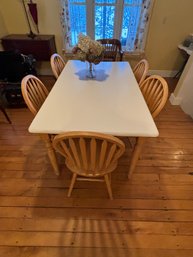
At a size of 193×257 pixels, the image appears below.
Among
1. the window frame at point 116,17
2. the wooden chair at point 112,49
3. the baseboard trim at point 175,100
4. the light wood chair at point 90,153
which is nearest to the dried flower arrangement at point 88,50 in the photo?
the light wood chair at point 90,153

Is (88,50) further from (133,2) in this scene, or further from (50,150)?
(133,2)

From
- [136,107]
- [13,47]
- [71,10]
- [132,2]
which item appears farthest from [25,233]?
[132,2]

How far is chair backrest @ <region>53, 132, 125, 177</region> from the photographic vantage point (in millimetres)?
847

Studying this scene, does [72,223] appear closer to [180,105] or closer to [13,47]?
[180,105]

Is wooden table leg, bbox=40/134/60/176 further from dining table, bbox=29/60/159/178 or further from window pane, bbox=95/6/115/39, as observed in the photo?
window pane, bbox=95/6/115/39

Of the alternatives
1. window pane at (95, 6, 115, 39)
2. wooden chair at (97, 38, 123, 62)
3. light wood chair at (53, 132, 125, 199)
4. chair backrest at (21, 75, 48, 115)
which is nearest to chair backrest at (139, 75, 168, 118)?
light wood chair at (53, 132, 125, 199)

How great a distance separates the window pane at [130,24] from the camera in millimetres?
2893

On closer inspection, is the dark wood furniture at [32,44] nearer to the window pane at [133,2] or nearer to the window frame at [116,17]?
the window frame at [116,17]

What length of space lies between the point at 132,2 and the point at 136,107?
264 centimetres

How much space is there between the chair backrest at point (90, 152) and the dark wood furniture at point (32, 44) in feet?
8.02

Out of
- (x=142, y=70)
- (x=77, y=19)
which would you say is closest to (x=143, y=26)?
(x=77, y=19)

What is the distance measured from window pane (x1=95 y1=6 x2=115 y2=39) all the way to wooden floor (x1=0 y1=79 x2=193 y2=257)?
98.5 inches

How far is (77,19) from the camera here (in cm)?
302

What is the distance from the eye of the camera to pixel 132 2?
2.82 m
